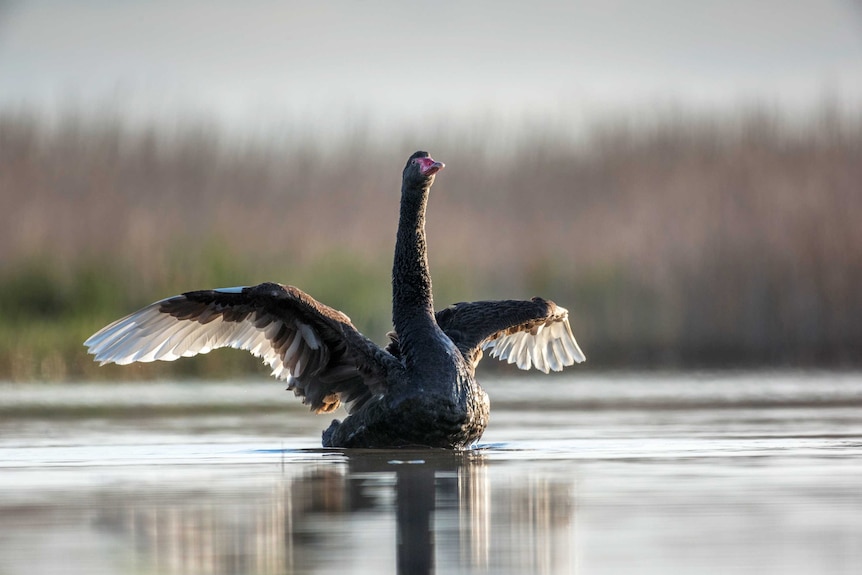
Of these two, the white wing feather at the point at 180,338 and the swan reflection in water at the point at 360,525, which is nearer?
the swan reflection in water at the point at 360,525

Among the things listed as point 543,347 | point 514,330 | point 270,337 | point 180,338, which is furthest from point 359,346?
point 543,347

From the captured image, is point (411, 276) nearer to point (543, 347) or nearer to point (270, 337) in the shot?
point (270, 337)

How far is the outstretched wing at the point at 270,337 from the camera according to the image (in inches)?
388

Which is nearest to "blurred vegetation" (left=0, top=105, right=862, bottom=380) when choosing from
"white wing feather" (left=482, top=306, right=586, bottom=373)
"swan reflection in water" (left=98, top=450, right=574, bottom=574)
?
"white wing feather" (left=482, top=306, right=586, bottom=373)

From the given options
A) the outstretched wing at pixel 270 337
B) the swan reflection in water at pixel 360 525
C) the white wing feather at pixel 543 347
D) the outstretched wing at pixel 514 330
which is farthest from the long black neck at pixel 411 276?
the white wing feather at pixel 543 347

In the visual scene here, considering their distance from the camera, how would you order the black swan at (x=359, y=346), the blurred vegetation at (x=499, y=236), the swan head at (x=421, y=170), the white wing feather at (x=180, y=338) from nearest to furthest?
the black swan at (x=359, y=346), the white wing feather at (x=180, y=338), the swan head at (x=421, y=170), the blurred vegetation at (x=499, y=236)

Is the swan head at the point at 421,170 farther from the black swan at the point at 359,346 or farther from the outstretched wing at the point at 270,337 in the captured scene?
the outstretched wing at the point at 270,337

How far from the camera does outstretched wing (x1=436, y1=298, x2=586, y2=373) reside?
36.3ft

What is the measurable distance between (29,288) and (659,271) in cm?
817

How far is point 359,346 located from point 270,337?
64 cm

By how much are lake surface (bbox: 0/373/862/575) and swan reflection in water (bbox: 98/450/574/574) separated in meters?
0.01

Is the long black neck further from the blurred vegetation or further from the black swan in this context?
the blurred vegetation

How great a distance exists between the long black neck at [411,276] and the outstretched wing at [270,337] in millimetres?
311

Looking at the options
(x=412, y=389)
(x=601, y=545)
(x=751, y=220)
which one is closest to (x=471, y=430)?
(x=412, y=389)
